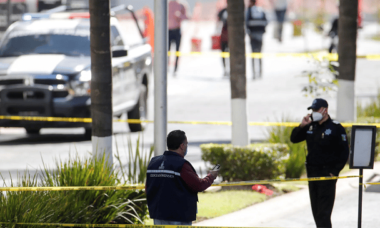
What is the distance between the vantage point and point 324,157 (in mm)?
6883

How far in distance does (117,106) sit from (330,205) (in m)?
5.72

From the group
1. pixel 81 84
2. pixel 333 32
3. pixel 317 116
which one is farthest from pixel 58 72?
pixel 333 32

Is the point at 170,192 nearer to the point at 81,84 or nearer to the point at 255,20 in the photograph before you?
the point at 81,84

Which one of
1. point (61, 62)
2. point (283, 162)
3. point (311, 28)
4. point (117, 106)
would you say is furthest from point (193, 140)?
point (311, 28)

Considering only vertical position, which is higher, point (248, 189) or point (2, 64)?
point (2, 64)

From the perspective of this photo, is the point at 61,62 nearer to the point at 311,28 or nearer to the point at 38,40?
the point at 38,40

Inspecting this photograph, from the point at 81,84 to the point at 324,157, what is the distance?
5.29m

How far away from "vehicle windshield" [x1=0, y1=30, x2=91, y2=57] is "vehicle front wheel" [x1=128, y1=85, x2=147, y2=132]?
5.47 feet

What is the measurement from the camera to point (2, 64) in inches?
455

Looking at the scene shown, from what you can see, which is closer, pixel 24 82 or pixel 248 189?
pixel 248 189

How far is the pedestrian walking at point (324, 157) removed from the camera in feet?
22.5

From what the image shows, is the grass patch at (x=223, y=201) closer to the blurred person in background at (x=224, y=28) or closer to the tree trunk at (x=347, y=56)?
the tree trunk at (x=347, y=56)

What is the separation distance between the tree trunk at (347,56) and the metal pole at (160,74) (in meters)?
4.30

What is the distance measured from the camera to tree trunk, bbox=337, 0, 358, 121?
10.4 meters
